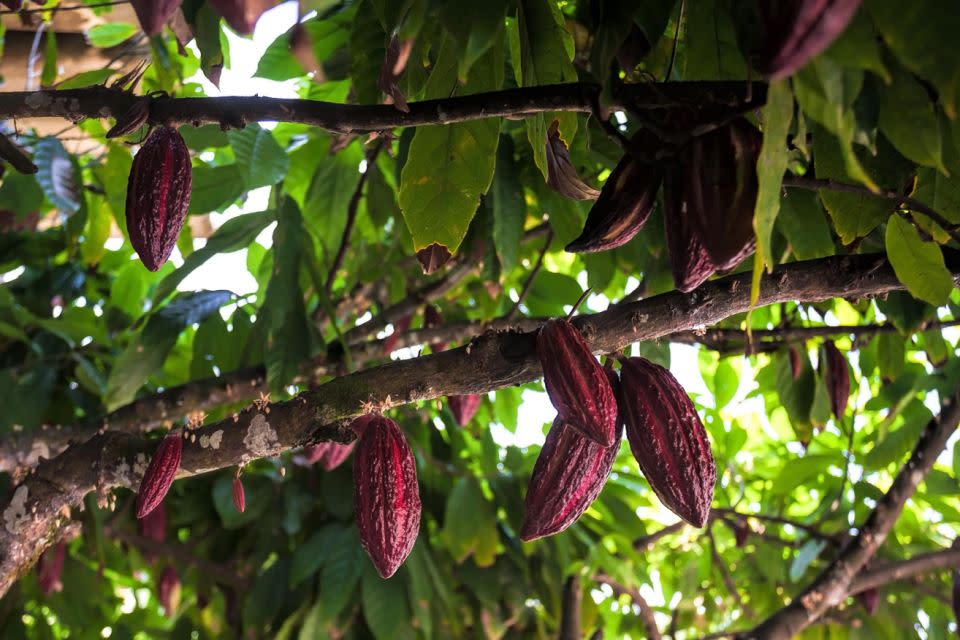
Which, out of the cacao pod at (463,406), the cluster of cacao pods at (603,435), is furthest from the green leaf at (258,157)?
the cluster of cacao pods at (603,435)

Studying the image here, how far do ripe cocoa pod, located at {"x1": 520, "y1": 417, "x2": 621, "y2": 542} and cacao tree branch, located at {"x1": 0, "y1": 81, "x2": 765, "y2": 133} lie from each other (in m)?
0.28

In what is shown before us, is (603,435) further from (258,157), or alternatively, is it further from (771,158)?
(258,157)

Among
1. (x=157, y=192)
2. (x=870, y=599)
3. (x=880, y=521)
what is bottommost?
(x=870, y=599)

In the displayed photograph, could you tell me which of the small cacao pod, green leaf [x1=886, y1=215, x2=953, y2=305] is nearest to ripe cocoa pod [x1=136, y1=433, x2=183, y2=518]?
green leaf [x1=886, y1=215, x2=953, y2=305]

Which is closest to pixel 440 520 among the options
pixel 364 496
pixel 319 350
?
pixel 319 350

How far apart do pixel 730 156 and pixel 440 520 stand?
1.63 meters

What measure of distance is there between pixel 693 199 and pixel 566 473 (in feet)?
0.91

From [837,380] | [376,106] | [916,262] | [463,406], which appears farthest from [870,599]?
[376,106]

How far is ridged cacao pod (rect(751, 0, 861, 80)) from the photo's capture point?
0.38 meters

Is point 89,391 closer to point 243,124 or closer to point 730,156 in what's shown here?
point 243,124

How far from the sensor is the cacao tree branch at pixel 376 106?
62 centimetres

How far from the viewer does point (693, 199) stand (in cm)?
58

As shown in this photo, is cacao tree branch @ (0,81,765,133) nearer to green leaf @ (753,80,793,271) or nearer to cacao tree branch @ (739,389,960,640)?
green leaf @ (753,80,793,271)

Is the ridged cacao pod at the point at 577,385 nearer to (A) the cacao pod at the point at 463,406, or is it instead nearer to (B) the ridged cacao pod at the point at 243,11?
(B) the ridged cacao pod at the point at 243,11
